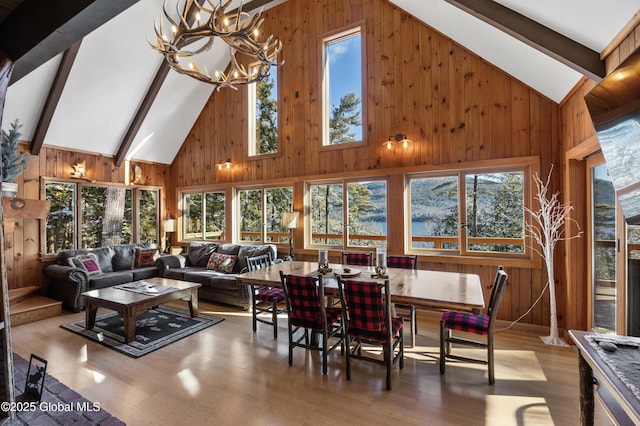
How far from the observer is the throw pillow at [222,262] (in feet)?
17.1

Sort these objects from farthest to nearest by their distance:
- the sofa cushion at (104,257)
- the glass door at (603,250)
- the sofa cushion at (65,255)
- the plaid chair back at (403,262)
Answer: the sofa cushion at (104,257), the sofa cushion at (65,255), the plaid chair back at (403,262), the glass door at (603,250)

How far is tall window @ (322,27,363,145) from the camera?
4914 mm

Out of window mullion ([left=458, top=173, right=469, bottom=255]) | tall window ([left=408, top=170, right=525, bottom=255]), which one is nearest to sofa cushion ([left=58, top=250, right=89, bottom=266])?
tall window ([left=408, top=170, right=525, bottom=255])

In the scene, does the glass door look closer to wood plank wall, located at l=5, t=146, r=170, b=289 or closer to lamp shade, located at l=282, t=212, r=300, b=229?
lamp shade, located at l=282, t=212, r=300, b=229

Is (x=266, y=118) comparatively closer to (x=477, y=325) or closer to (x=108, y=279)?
(x=108, y=279)

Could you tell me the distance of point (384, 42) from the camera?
455cm

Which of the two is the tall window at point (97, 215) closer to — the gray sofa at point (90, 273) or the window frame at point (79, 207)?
the window frame at point (79, 207)

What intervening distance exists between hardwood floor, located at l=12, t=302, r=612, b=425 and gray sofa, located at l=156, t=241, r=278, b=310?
122cm

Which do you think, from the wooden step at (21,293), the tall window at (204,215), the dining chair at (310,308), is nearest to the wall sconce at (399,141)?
the dining chair at (310,308)

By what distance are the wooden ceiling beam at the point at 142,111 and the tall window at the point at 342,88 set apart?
1649 millimetres

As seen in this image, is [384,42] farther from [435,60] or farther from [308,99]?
[308,99]

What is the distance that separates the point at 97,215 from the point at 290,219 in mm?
4182

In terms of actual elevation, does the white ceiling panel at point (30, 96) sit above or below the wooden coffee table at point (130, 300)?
above

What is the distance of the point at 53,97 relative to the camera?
4.63 metres
